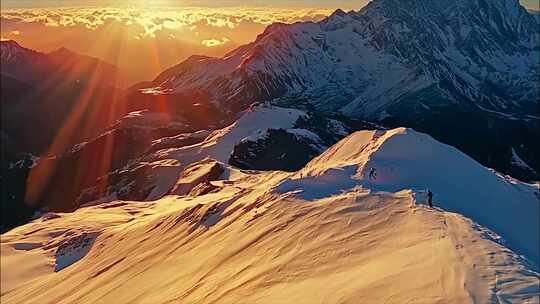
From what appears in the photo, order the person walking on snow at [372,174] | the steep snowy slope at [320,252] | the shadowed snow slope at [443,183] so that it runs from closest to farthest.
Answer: the steep snowy slope at [320,252] < the shadowed snow slope at [443,183] < the person walking on snow at [372,174]

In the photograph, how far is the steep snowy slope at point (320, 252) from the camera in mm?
23094

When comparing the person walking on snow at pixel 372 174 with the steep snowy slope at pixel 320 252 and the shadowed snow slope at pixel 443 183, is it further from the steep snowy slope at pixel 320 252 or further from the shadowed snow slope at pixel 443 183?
the steep snowy slope at pixel 320 252

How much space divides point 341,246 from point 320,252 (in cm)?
114

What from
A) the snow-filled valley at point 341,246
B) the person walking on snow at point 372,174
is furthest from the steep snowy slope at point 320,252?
the person walking on snow at point 372,174

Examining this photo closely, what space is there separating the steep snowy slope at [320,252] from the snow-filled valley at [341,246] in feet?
0.33

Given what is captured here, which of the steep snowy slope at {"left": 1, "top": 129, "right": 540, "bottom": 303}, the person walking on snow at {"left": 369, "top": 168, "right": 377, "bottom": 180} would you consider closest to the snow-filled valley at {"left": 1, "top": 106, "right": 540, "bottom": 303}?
the steep snowy slope at {"left": 1, "top": 129, "right": 540, "bottom": 303}

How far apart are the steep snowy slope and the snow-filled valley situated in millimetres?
101

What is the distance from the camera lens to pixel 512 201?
40.9 meters

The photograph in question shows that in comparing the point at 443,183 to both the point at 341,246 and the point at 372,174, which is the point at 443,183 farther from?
the point at 341,246

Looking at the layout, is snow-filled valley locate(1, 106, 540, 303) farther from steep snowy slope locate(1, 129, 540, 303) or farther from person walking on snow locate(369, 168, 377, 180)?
person walking on snow locate(369, 168, 377, 180)

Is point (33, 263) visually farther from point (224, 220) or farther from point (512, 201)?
point (512, 201)

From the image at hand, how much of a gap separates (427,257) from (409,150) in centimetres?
2510

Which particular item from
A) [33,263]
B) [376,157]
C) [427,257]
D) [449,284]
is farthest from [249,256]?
[33,263]

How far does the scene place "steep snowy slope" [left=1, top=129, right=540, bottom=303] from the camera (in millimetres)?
23094
